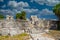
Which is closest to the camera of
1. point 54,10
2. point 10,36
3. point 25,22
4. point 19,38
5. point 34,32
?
point 19,38

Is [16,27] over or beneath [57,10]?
beneath

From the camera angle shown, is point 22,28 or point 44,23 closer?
point 22,28

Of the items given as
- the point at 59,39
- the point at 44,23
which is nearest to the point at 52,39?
the point at 59,39

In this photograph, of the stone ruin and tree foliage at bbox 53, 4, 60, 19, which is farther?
tree foliage at bbox 53, 4, 60, 19

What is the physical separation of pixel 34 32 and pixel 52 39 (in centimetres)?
495

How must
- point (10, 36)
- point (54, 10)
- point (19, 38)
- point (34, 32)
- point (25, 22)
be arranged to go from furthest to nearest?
point (54, 10)
point (25, 22)
point (34, 32)
point (10, 36)
point (19, 38)

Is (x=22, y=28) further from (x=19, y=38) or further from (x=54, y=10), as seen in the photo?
(x=54, y=10)

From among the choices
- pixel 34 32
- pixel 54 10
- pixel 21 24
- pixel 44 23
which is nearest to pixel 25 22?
pixel 21 24

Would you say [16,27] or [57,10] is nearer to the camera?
[16,27]

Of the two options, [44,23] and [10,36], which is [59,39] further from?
[44,23]

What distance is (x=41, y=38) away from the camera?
3350 centimetres

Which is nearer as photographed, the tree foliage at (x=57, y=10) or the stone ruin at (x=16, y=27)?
the stone ruin at (x=16, y=27)

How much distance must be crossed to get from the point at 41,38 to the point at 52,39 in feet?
6.68

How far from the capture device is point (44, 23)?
157 ft
